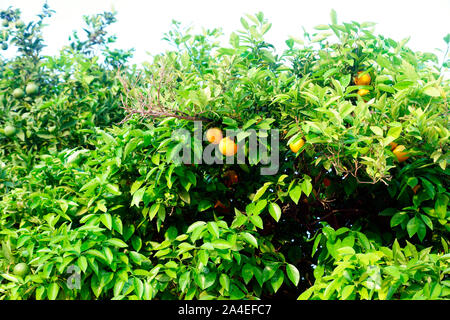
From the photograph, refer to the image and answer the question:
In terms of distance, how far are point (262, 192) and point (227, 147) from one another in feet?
0.83

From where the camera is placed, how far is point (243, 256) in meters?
1.96

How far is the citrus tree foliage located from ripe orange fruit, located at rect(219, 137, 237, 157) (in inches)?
2.9

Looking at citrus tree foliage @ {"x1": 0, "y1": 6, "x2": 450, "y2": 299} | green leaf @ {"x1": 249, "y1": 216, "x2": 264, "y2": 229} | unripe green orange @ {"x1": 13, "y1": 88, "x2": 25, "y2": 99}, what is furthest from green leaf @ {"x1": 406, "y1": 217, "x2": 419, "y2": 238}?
unripe green orange @ {"x1": 13, "y1": 88, "x2": 25, "y2": 99}

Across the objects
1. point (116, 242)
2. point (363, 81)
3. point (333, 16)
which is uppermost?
point (333, 16)

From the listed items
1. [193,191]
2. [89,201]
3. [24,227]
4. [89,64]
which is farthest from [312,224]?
[89,64]

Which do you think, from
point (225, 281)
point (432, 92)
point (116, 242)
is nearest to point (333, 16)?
point (432, 92)

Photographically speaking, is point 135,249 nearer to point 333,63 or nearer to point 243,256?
point 243,256

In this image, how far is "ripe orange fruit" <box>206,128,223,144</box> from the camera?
76.4 inches

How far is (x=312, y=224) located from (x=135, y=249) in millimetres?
856

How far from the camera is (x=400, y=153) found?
6.05 ft

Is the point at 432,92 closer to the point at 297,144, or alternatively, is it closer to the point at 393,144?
the point at 393,144

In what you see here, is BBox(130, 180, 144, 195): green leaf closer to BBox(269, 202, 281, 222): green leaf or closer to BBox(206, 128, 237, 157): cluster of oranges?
BBox(206, 128, 237, 157): cluster of oranges
